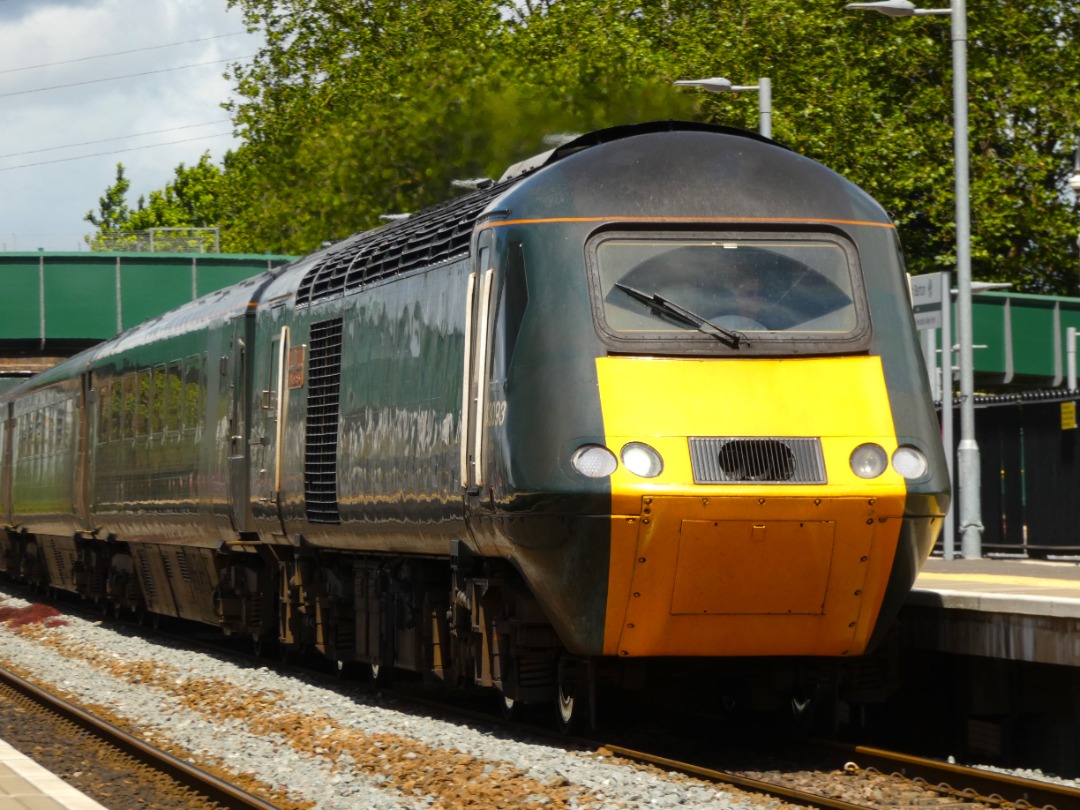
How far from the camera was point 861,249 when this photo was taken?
1159 cm

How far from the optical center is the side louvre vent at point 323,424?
15297mm

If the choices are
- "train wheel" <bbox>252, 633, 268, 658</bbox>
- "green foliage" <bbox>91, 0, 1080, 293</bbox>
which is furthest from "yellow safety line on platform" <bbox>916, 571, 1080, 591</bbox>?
"green foliage" <bbox>91, 0, 1080, 293</bbox>

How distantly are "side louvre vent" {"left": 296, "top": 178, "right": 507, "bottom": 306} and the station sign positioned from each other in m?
8.33

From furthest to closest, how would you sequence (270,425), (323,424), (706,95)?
(706,95) → (270,425) → (323,424)

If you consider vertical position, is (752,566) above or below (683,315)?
below

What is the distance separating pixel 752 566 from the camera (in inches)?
423

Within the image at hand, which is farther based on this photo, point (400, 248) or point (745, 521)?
point (400, 248)

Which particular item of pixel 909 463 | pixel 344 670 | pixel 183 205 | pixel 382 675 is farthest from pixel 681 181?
pixel 183 205

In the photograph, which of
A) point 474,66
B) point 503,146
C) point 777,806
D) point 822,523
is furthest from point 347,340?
point 474,66

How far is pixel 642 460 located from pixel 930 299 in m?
13.1

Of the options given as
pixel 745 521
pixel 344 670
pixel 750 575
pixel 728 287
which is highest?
pixel 728 287

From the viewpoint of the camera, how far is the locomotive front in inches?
420

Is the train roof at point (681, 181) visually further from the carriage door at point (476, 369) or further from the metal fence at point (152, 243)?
the metal fence at point (152, 243)

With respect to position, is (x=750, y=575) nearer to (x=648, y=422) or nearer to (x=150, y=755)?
(x=648, y=422)
